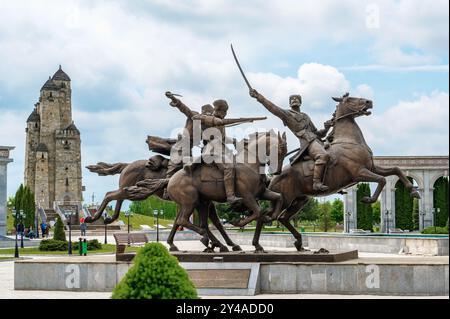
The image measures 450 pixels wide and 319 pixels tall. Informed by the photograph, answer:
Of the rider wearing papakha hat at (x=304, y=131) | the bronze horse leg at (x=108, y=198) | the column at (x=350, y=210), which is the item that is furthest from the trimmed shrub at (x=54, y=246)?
the column at (x=350, y=210)

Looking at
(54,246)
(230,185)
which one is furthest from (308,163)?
(54,246)

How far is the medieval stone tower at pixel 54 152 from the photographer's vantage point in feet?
329

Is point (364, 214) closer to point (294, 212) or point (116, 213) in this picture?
point (116, 213)

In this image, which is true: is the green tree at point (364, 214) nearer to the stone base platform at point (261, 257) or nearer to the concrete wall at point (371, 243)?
the concrete wall at point (371, 243)

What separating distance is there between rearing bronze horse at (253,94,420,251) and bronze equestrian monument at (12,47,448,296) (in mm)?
23

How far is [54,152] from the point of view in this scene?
102 meters

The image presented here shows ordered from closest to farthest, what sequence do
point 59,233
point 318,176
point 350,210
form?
point 318,176 < point 59,233 < point 350,210

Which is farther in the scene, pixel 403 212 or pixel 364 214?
pixel 403 212

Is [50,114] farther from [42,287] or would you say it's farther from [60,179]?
[42,287]

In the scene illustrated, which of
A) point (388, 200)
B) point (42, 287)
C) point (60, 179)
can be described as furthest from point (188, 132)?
point (60, 179)

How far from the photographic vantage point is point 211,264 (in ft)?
53.3

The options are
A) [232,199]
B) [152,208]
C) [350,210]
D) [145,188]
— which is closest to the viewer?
[232,199]

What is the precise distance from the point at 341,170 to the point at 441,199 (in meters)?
54.7
